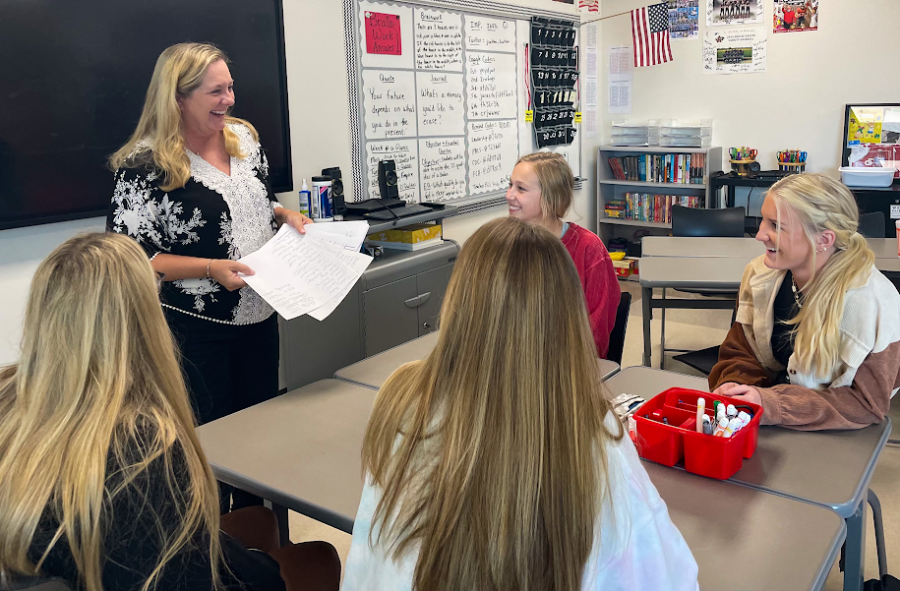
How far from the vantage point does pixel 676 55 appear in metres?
5.97

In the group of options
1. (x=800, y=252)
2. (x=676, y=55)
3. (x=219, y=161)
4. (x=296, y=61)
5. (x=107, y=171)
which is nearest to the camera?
(x=800, y=252)

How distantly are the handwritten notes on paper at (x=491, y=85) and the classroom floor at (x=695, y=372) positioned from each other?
1.65 metres

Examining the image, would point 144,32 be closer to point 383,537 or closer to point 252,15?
point 252,15

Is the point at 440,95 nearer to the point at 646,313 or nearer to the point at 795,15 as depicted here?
the point at 646,313

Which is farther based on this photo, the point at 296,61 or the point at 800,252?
the point at 296,61

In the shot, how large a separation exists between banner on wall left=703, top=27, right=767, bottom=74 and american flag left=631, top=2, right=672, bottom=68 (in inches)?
13.1

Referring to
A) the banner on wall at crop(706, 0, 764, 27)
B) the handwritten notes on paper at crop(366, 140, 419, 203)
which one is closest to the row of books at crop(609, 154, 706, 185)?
the banner on wall at crop(706, 0, 764, 27)

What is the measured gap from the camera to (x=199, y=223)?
2.13 meters

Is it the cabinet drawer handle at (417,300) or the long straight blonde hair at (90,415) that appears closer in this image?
the long straight blonde hair at (90,415)

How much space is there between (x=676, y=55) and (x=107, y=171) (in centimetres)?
460

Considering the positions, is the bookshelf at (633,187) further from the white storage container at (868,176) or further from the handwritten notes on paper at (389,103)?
the handwritten notes on paper at (389,103)

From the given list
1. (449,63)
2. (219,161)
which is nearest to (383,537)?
(219,161)

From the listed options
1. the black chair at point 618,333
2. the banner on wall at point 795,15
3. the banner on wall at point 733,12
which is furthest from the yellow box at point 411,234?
the banner on wall at point 795,15

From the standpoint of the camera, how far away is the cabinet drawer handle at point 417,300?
12.3ft
